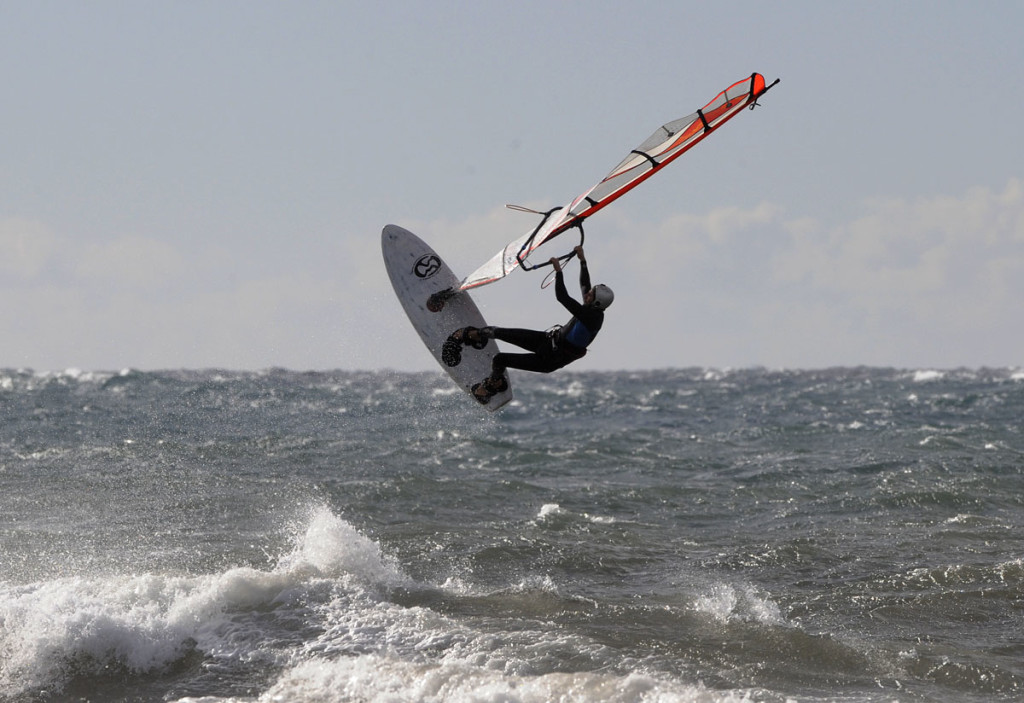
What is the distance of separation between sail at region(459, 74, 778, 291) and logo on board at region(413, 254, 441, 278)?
4.30 feet

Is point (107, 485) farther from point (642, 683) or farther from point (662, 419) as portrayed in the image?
point (662, 419)

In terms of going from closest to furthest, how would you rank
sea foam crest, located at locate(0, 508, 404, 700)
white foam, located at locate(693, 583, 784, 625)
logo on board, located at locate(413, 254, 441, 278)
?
sea foam crest, located at locate(0, 508, 404, 700), white foam, located at locate(693, 583, 784, 625), logo on board, located at locate(413, 254, 441, 278)

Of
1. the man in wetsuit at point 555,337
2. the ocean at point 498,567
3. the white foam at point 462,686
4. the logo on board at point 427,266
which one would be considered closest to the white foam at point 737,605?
the ocean at point 498,567

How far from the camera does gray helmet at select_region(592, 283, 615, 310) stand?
8890mm

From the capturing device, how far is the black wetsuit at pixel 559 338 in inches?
350

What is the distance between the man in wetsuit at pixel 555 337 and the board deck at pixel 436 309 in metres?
0.35

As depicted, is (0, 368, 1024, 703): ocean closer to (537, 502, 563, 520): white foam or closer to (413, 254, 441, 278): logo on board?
(537, 502, 563, 520): white foam

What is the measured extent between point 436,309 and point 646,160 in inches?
108

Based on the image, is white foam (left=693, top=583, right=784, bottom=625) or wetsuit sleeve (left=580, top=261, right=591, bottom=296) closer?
white foam (left=693, top=583, right=784, bottom=625)

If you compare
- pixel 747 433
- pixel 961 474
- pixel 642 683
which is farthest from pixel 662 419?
pixel 642 683

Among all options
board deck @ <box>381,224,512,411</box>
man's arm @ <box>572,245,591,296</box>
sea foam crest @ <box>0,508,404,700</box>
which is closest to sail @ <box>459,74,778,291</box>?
man's arm @ <box>572,245,591,296</box>

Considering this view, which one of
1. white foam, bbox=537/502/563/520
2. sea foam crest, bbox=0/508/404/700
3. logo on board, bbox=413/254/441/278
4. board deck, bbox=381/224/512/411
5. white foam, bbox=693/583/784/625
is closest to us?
sea foam crest, bbox=0/508/404/700

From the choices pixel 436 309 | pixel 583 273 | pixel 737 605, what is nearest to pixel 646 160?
pixel 583 273

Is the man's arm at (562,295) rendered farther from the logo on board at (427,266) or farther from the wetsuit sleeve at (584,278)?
the logo on board at (427,266)
